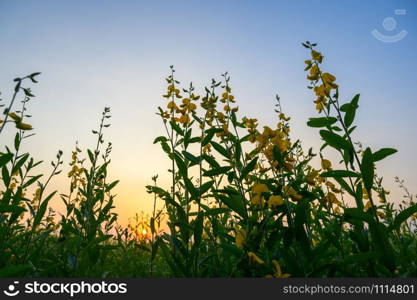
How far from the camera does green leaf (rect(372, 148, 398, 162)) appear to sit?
1.93m

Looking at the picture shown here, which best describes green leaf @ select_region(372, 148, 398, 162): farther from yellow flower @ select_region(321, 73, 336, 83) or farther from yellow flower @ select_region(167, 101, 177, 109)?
yellow flower @ select_region(167, 101, 177, 109)

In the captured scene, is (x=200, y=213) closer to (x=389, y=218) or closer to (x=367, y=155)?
(x=367, y=155)

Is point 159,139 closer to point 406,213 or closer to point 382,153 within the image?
point 382,153

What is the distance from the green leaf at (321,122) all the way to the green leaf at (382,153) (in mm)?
392

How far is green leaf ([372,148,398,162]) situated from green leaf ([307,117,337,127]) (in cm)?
39

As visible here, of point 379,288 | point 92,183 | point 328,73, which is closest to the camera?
point 379,288

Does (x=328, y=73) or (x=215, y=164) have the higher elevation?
(x=328, y=73)

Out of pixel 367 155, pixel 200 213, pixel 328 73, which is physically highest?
pixel 328 73

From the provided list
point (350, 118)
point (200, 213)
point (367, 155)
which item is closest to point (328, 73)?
point (350, 118)

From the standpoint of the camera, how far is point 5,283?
1816 mm

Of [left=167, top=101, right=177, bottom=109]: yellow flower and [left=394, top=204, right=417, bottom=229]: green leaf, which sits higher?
[left=167, top=101, right=177, bottom=109]: yellow flower

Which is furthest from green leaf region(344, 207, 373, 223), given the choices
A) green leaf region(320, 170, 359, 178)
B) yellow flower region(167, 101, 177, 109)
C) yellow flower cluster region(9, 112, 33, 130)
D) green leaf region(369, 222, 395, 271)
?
yellow flower region(167, 101, 177, 109)

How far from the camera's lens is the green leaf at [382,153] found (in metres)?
1.93

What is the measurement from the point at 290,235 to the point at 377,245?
0.54 meters
